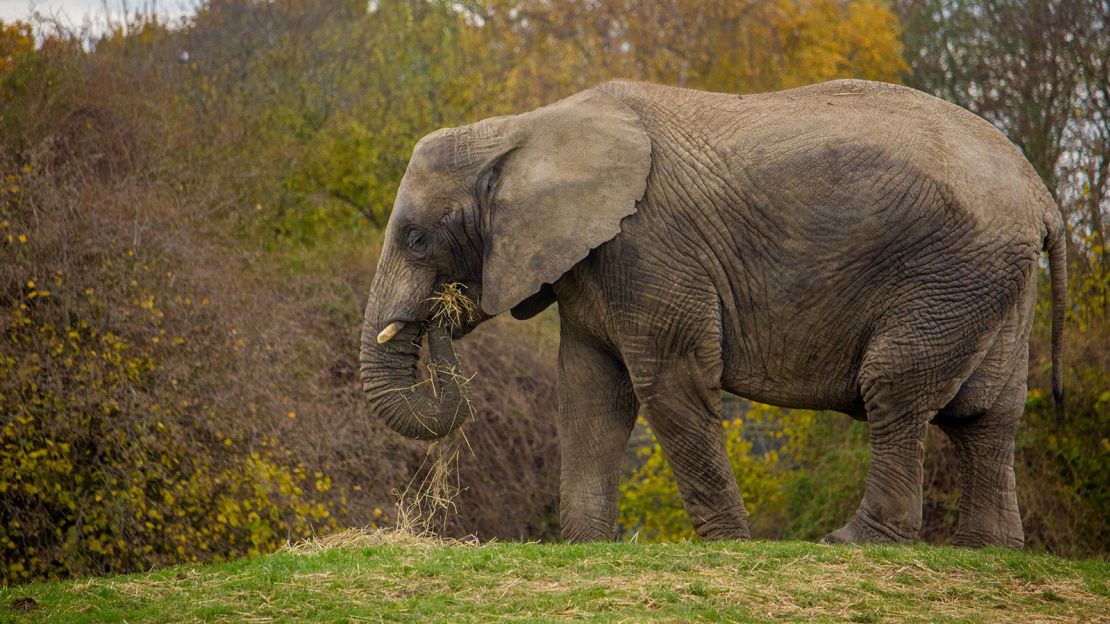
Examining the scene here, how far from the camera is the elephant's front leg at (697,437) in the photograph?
8.87 meters

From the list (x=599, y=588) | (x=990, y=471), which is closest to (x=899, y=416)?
(x=990, y=471)

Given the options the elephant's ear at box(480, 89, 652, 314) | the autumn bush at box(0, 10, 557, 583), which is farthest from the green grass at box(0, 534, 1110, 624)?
the autumn bush at box(0, 10, 557, 583)

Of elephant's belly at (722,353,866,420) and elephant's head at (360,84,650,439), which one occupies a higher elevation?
elephant's head at (360,84,650,439)

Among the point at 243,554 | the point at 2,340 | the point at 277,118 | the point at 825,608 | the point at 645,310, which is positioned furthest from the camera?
the point at 277,118

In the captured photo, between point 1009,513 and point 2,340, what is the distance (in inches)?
303

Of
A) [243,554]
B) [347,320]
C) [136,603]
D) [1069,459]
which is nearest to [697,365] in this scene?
[136,603]

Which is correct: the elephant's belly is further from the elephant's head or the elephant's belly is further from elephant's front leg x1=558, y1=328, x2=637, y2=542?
the elephant's head

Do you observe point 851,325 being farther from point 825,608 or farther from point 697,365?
point 825,608

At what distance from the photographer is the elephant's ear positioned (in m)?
8.78

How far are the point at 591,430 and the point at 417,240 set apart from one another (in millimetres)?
1672

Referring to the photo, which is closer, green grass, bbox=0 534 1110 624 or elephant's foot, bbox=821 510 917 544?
green grass, bbox=0 534 1110 624

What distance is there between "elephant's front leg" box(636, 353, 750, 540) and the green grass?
0.62 m

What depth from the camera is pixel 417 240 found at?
9125 millimetres

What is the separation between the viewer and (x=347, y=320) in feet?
54.1
